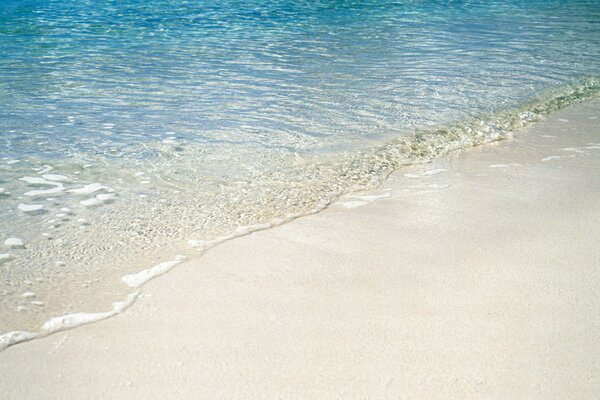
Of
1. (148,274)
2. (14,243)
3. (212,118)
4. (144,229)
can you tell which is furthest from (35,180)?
(212,118)

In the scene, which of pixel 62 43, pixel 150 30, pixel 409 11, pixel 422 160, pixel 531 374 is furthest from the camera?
pixel 409 11

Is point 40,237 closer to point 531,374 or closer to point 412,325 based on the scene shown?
point 412,325

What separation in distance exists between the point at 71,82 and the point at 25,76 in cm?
73

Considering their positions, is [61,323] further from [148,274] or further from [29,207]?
[29,207]

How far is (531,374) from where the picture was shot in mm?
2279

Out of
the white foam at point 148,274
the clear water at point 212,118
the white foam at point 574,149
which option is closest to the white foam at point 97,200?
the clear water at point 212,118

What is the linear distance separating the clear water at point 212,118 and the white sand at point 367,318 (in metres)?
0.33

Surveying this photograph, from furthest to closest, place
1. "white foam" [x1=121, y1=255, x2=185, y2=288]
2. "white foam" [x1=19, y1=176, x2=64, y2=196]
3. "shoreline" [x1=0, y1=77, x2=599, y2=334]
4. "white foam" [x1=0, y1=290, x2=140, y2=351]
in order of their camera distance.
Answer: "white foam" [x1=19, y1=176, x2=64, y2=196], "white foam" [x1=121, y1=255, x2=185, y2=288], "shoreline" [x1=0, y1=77, x2=599, y2=334], "white foam" [x1=0, y1=290, x2=140, y2=351]

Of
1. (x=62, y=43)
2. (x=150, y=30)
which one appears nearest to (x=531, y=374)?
(x=62, y=43)

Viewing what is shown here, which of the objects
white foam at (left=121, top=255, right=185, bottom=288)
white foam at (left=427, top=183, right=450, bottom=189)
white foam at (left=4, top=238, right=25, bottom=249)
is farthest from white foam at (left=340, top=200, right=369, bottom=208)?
white foam at (left=4, top=238, right=25, bottom=249)

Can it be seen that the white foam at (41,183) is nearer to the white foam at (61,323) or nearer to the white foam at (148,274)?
the white foam at (148,274)

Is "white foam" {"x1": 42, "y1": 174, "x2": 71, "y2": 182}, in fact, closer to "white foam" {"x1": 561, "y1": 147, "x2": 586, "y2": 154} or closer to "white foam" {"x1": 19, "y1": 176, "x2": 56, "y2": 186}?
"white foam" {"x1": 19, "y1": 176, "x2": 56, "y2": 186}

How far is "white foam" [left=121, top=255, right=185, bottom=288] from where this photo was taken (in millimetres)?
3027

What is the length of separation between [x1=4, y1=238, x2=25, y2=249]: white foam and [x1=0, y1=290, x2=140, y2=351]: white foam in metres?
0.87
